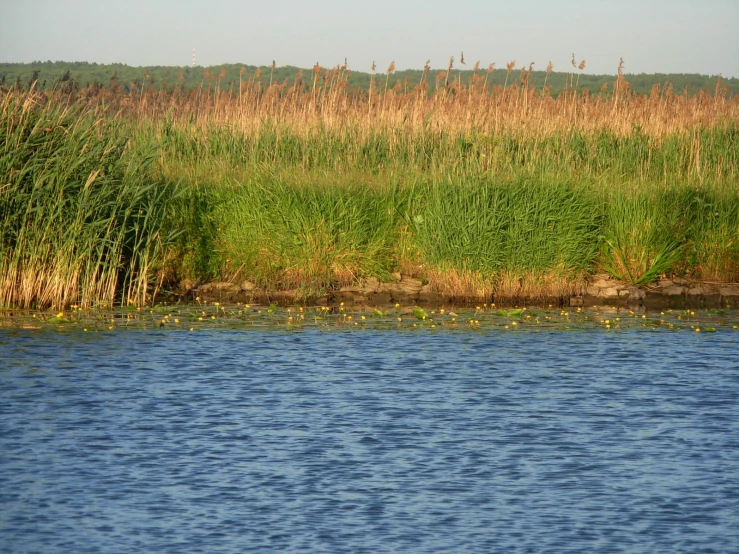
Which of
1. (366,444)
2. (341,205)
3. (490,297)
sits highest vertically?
(341,205)

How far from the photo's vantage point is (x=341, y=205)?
14.5 m

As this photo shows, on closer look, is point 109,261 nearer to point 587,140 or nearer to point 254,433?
point 254,433

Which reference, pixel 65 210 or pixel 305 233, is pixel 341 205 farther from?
pixel 65 210

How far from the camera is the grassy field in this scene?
1290 cm

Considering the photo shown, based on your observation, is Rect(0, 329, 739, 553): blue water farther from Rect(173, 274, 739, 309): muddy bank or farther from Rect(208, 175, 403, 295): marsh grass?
Rect(208, 175, 403, 295): marsh grass

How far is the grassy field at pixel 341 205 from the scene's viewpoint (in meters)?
12.9

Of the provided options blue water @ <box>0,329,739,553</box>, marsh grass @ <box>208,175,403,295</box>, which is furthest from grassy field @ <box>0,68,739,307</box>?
blue water @ <box>0,329,739,553</box>

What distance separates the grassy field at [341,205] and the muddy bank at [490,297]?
0.15 m

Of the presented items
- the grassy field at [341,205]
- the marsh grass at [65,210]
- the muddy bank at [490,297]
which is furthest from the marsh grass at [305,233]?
the marsh grass at [65,210]

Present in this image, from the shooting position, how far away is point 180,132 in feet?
55.8

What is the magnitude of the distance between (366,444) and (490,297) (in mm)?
6618

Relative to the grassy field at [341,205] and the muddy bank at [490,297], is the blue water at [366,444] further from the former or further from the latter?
the muddy bank at [490,297]

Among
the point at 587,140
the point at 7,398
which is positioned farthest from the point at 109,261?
the point at 587,140

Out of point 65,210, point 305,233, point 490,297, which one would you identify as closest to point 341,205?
point 305,233
